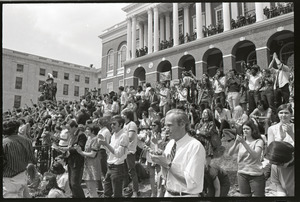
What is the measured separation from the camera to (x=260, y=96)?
9.06 m

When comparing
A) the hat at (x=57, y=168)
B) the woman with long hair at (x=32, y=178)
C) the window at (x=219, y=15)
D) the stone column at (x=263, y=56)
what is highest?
the window at (x=219, y=15)

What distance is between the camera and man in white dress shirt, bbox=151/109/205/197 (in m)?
2.95

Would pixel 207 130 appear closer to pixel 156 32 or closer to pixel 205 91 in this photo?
pixel 205 91

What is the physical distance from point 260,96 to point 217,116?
158 cm

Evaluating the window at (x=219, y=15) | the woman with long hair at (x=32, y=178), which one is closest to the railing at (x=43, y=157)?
the woman with long hair at (x=32, y=178)

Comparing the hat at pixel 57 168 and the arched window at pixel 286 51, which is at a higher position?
the arched window at pixel 286 51

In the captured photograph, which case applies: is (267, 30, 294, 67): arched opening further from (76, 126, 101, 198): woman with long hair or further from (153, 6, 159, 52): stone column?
(76, 126, 101, 198): woman with long hair

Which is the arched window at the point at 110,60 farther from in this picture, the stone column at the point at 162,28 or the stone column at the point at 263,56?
the stone column at the point at 263,56

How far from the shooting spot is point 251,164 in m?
4.36

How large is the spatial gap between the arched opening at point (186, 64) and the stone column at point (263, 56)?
6.38m

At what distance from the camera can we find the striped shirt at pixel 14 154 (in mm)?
4512

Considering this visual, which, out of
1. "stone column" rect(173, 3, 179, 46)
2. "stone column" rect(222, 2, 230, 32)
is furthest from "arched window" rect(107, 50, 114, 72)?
"stone column" rect(222, 2, 230, 32)

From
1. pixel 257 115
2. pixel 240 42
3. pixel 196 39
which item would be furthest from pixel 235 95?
pixel 196 39

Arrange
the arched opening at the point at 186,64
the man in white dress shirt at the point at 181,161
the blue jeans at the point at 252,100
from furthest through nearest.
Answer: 1. the arched opening at the point at 186,64
2. the blue jeans at the point at 252,100
3. the man in white dress shirt at the point at 181,161
